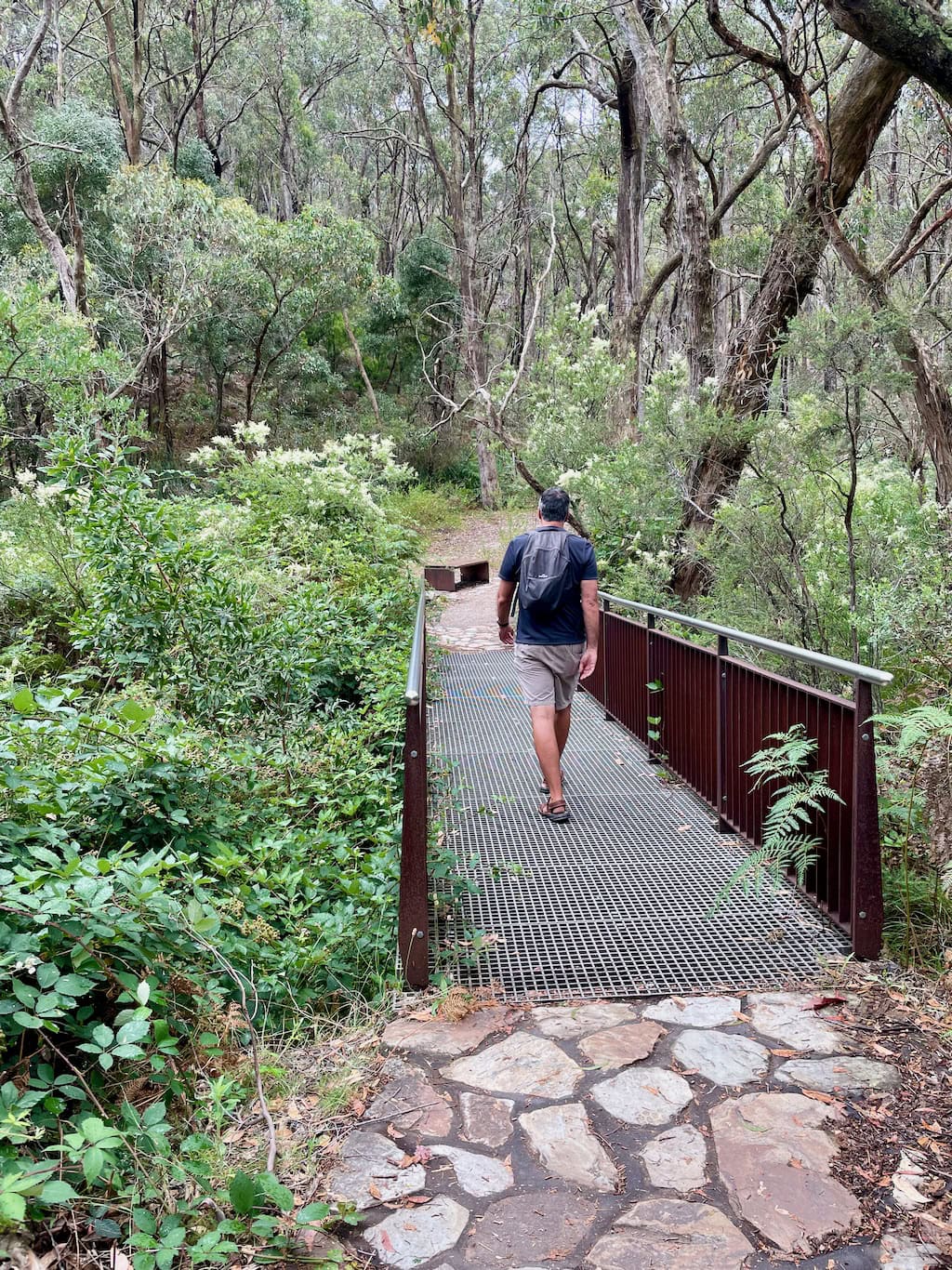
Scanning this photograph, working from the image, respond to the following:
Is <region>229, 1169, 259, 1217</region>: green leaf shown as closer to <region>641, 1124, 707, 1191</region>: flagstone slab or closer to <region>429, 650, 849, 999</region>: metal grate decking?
<region>641, 1124, 707, 1191</region>: flagstone slab

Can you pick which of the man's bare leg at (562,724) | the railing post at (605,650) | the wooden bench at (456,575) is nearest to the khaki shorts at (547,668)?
the man's bare leg at (562,724)

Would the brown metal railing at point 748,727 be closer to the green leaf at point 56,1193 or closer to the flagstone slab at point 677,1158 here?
the flagstone slab at point 677,1158

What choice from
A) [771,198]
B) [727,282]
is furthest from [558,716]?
[727,282]

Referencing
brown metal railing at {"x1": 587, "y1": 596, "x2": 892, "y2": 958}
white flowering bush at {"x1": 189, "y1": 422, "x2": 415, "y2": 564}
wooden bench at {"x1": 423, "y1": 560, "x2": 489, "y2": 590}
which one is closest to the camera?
brown metal railing at {"x1": 587, "y1": 596, "x2": 892, "y2": 958}

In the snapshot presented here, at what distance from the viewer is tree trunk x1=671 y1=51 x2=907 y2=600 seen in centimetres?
668

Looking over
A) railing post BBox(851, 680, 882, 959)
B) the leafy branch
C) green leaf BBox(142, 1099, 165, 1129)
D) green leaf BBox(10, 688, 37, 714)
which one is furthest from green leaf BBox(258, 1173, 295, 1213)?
railing post BBox(851, 680, 882, 959)

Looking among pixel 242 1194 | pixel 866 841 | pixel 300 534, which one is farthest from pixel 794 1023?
pixel 300 534

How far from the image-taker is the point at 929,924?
3.16 m

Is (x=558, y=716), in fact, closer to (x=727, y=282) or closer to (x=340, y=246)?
(x=340, y=246)

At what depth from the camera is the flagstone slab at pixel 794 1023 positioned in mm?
2615

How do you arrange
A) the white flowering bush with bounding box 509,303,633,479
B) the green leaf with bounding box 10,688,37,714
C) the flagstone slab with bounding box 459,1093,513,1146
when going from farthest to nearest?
the white flowering bush with bounding box 509,303,633,479, the green leaf with bounding box 10,688,37,714, the flagstone slab with bounding box 459,1093,513,1146

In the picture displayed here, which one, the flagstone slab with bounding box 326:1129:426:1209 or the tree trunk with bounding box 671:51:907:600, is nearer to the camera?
the flagstone slab with bounding box 326:1129:426:1209

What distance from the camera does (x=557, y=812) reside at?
473cm

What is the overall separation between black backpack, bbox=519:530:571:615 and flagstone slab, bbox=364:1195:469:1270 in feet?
9.78
